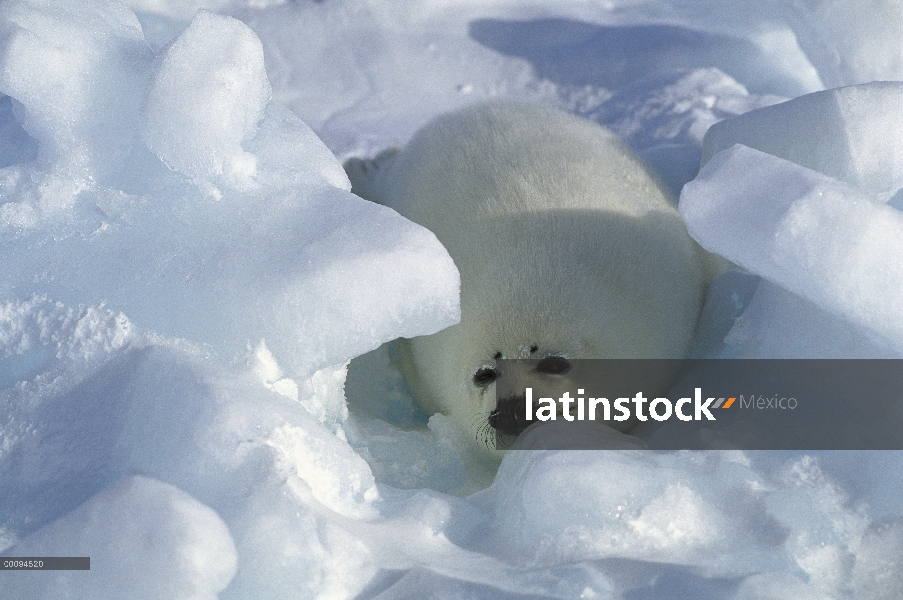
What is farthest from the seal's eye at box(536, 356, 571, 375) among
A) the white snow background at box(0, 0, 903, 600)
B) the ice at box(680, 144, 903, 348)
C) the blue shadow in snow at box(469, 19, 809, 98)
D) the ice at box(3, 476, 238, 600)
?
the blue shadow in snow at box(469, 19, 809, 98)

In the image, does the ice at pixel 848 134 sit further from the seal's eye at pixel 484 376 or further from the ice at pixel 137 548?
the ice at pixel 137 548

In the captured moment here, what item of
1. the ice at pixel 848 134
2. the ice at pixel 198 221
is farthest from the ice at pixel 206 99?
the ice at pixel 848 134

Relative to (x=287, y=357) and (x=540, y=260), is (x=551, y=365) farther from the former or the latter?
(x=287, y=357)

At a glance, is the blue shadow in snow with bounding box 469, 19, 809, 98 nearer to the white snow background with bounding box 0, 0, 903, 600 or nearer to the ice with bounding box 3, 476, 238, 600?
the white snow background with bounding box 0, 0, 903, 600

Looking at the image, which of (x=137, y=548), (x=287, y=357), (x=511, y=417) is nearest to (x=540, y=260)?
(x=511, y=417)

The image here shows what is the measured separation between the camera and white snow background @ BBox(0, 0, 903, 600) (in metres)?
1.23

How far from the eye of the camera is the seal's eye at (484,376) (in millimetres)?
2109

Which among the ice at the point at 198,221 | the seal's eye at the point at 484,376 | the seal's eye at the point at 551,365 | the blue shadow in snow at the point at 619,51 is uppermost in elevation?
the ice at the point at 198,221

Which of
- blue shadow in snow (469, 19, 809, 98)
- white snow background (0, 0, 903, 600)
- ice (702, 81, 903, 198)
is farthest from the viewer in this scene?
blue shadow in snow (469, 19, 809, 98)

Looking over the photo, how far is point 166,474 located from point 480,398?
3.18 ft

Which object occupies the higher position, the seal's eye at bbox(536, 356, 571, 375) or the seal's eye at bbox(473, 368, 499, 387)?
the seal's eye at bbox(536, 356, 571, 375)

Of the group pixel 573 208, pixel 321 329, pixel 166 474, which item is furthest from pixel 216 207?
pixel 573 208

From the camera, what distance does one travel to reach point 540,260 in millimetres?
2150

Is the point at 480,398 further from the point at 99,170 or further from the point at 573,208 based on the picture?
the point at 99,170
